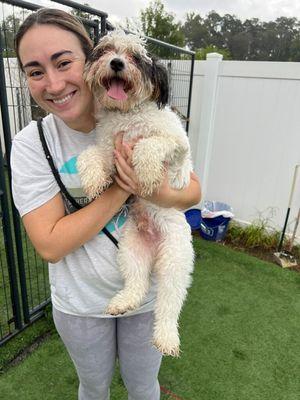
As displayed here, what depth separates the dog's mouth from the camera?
1.48 meters

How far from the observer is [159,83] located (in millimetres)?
1573

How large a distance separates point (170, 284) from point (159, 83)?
926 millimetres

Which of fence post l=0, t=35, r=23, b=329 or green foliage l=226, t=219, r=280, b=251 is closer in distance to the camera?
fence post l=0, t=35, r=23, b=329

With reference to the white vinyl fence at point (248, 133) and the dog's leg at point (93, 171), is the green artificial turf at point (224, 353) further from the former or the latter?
the dog's leg at point (93, 171)

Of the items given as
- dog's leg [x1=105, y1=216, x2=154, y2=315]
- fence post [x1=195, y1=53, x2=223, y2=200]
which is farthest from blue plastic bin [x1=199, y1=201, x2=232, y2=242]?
dog's leg [x1=105, y1=216, x2=154, y2=315]

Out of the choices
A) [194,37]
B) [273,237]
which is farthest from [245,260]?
[194,37]

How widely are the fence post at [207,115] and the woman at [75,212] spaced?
3343 mm

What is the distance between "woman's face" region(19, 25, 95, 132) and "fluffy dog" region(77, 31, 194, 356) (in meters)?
0.06

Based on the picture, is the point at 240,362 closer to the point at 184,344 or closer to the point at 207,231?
the point at 184,344

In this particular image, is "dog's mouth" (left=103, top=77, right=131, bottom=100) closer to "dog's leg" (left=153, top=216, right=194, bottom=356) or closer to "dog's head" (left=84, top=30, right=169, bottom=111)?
"dog's head" (left=84, top=30, right=169, bottom=111)

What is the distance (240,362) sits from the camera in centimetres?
283

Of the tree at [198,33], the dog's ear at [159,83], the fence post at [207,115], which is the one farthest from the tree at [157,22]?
the tree at [198,33]

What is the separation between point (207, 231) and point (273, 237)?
0.87 metres

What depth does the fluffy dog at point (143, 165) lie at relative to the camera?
1.46 m
